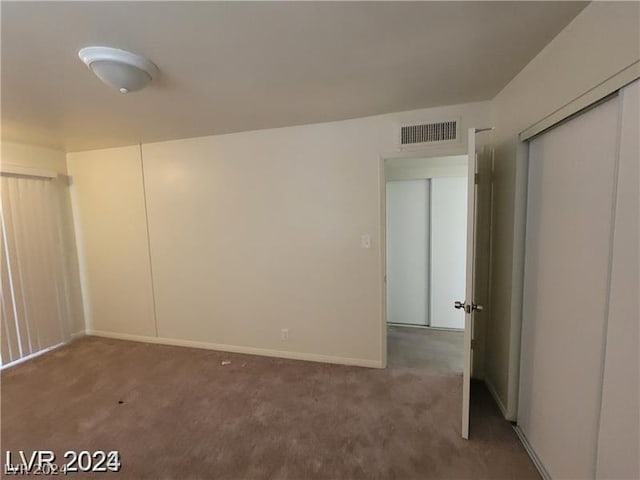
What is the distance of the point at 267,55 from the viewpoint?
1.57 meters

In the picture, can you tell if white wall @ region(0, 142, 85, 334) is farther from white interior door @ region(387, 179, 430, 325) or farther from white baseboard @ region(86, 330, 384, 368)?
white interior door @ region(387, 179, 430, 325)

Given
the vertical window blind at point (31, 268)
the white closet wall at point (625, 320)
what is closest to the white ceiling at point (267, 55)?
the white closet wall at point (625, 320)

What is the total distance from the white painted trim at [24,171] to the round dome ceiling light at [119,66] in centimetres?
232

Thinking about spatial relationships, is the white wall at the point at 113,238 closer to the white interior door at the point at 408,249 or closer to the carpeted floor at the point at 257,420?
the carpeted floor at the point at 257,420

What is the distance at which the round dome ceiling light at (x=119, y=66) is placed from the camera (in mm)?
1470

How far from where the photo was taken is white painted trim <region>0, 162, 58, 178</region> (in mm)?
2913

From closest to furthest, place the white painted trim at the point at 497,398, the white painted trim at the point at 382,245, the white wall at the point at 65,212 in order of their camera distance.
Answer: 1. the white painted trim at the point at 497,398
2. the white painted trim at the point at 382,245
3. the white wall at the point at 65,212

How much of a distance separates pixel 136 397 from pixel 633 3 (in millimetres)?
3717

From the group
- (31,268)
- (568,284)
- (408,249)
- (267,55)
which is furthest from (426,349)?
(31,268)

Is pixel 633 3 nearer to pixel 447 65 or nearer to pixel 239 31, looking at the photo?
pixel 447 65

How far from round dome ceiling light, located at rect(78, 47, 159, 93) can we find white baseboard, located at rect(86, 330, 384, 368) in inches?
103

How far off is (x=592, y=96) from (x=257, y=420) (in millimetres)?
2679

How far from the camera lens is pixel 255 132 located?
9.61 feet

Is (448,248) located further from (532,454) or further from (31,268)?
(31,268)
